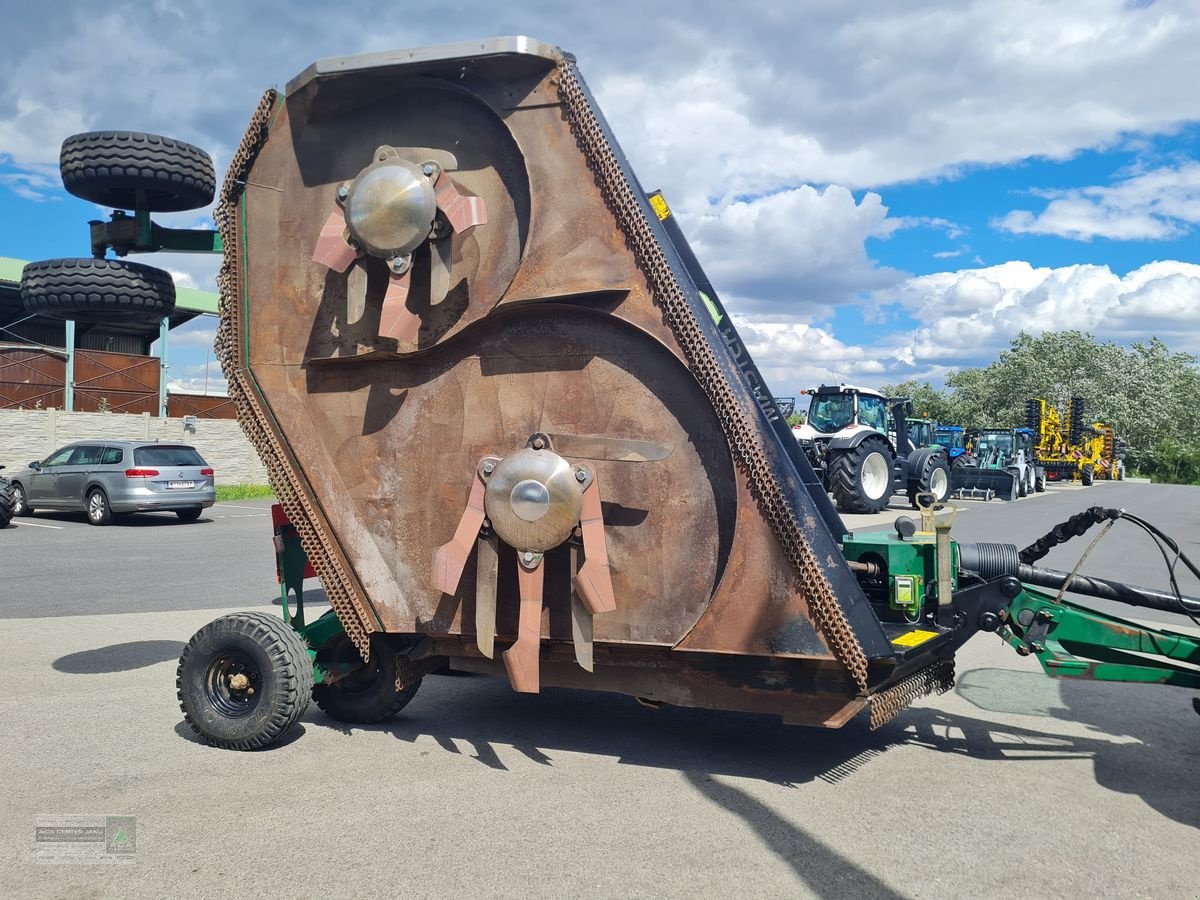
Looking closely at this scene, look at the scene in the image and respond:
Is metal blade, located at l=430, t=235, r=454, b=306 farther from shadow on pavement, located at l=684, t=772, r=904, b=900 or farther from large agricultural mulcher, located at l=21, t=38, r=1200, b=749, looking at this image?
shadow on pavement, located at l=684, t=772, r=904, b=900

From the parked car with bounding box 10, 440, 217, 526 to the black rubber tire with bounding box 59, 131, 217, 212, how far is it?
12.8 m

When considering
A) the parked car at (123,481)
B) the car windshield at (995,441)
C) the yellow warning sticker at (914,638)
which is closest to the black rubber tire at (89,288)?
the yellow warning sticker at (914,638)

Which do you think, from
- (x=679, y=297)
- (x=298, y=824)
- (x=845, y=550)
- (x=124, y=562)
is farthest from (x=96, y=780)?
(x=124, y=562)

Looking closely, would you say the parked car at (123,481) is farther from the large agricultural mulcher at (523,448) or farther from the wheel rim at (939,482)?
the wheel rim at (939,482)

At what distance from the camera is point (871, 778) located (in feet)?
14.1

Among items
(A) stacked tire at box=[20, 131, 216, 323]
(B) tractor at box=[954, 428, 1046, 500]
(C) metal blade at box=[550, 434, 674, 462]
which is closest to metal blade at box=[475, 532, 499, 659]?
(C) metal blade at box=[550, 434, 674, 462]

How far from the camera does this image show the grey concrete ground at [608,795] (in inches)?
129

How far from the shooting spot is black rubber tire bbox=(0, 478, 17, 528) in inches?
598

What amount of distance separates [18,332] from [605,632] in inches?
1325

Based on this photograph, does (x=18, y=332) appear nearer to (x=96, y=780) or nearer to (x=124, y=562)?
(x=124, y=562)

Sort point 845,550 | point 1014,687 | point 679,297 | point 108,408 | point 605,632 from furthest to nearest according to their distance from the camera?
1. point 108,408
2. point 1014,687
3. point 845,550
4. point 605,632
5. point 679,297

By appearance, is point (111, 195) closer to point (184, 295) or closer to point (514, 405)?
point (514, 405)

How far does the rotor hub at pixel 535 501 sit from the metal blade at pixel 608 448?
0.43 ft

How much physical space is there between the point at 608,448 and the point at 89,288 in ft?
9.24
